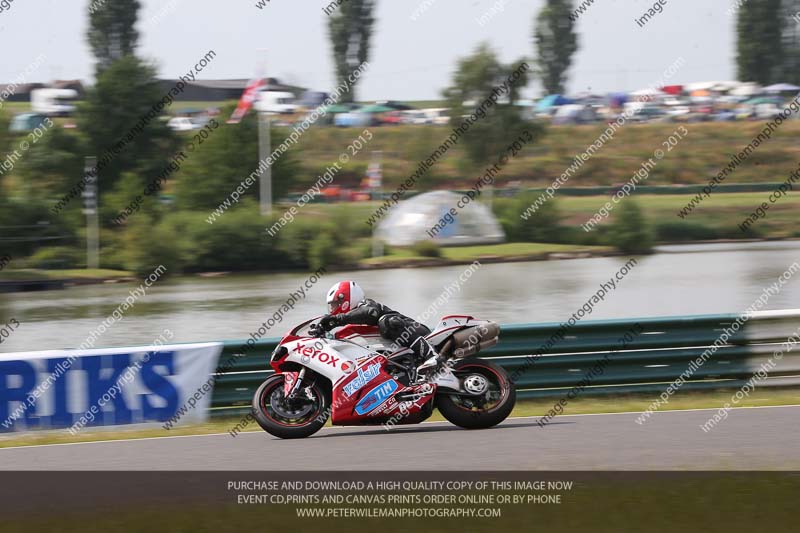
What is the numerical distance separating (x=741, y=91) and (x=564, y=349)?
2476 inches

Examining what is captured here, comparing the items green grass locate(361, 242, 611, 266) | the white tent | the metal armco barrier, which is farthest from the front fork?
→ the white tent

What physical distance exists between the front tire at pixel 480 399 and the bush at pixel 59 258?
31.5 metres

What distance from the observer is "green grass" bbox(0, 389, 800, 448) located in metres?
9.79

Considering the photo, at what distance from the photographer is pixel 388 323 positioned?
8.47 m

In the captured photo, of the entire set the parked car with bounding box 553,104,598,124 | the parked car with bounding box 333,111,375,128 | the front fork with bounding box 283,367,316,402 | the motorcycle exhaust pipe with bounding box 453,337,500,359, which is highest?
the motorcycle exhaust pipe with bounding box 453,337,500,359

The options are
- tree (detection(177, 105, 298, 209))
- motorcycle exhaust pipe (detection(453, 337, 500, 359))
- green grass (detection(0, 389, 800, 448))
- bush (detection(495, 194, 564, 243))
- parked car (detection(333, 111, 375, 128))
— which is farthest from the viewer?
parked car (detection(333, 111, 375, 128))

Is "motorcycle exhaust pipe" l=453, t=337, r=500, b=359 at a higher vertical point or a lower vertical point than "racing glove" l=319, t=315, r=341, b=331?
lower

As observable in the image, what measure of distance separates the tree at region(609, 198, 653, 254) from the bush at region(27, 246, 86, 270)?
66.5 feet

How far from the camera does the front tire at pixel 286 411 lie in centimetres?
838

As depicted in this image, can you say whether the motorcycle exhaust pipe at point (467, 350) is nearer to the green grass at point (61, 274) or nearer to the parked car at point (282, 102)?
the green grass at point (61, 274)

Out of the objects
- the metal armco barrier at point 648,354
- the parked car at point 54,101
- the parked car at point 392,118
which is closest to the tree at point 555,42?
the parked car at point 392,118

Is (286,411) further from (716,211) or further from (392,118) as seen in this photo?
(392,118)

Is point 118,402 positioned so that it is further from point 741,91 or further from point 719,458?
point 741,91

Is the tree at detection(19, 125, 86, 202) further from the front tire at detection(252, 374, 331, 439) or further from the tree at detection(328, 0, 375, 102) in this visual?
the front tire at detection(252, 374, 331, 439)
